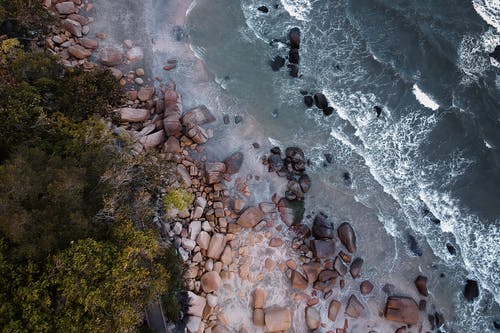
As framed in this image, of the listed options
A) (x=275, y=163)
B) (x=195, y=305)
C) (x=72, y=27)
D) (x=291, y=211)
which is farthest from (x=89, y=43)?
(x=195, y=305)

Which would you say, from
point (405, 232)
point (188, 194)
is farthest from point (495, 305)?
point (188, 194)

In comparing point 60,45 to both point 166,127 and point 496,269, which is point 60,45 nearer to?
point 166,127

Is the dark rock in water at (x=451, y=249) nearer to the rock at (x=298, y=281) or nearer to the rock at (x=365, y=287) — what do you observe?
the rock at (x=365, y=287)

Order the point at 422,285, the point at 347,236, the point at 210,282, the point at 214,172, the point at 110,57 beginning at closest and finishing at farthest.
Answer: the point at 210,282 < the point at 422,285 < the point at 347,236 < the point at 214,172 < the point at 110,57

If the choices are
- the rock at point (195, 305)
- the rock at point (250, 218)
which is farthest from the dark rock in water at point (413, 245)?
the rock at point (195, 305)

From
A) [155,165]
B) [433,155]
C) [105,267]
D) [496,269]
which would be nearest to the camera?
[105,267]

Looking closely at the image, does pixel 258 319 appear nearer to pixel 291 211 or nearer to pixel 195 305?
pixel 195 305
